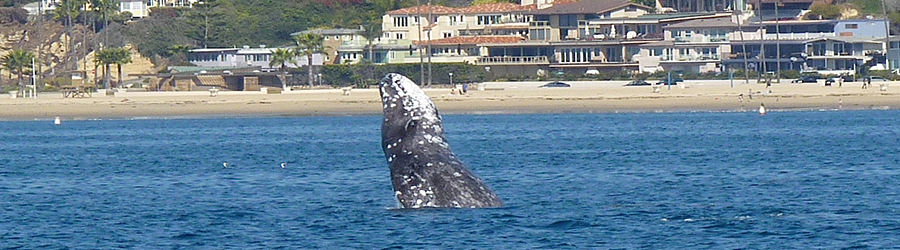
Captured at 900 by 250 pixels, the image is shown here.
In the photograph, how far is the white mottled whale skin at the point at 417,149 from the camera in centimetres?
1756

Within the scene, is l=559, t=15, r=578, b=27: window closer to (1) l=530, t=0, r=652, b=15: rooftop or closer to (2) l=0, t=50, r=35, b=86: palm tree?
(1) l=530, t=0, r=652, b=15: rooftop

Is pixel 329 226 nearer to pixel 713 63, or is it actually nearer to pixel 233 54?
pixel 713 63

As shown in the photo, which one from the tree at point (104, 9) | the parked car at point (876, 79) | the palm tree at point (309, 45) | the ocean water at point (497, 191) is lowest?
the ocean water at point (497, 191)

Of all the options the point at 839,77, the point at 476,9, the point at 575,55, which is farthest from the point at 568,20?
the point at 839,77

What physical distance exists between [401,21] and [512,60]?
18.0 metres

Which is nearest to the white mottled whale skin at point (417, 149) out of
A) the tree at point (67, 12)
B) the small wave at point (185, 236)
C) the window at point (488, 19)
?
the small wave at point (185, 236)

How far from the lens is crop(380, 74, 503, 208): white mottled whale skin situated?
1756 cm

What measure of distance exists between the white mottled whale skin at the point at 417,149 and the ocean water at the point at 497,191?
2.71 feet

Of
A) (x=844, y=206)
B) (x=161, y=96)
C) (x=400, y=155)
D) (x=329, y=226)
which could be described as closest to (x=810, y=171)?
(x=844, y=206)

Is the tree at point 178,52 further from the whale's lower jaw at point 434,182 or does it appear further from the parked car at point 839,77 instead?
the whale's lower jaw at point 434,182

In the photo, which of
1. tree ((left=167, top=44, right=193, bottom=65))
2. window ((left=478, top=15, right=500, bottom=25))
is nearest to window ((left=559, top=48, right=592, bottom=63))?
window ((left=478, top=15, right=500, bottom=25))

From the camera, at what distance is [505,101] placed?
3994 inches

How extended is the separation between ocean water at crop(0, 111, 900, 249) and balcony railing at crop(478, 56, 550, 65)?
59.0 meters

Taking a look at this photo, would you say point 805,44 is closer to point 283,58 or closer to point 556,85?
point 556,85
